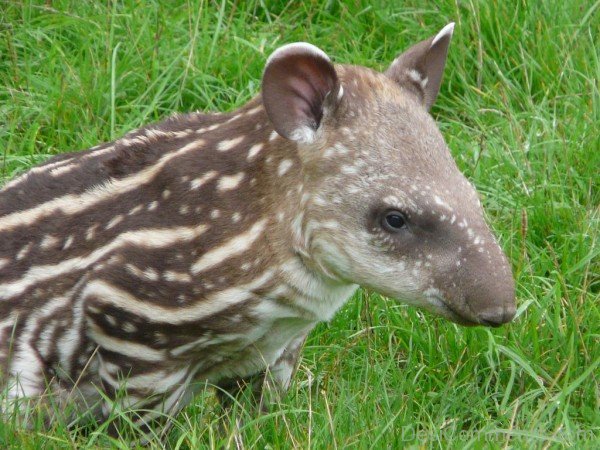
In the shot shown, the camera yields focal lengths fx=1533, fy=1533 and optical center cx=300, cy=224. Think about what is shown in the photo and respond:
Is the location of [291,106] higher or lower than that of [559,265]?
higher

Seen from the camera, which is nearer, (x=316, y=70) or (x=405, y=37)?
(x=316, y=70)

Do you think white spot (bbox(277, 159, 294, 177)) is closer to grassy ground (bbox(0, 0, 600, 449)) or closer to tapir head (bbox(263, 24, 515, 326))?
tapir head (bbox(263, 24, 515, 326))

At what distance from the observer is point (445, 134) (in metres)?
7.06

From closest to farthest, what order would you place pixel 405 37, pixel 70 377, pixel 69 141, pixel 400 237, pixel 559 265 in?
pixel 400 237 < pixel 70 377 < pixel 559 265 < pixel 69 141 < pixel 405 37

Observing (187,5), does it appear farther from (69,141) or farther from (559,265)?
(559,265)

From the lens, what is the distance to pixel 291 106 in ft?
16.1

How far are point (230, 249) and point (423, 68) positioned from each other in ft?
3.06

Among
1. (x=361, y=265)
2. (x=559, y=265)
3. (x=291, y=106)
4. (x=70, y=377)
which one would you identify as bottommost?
(x=559, y=265)

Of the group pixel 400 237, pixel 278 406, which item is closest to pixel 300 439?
pixel 278 406

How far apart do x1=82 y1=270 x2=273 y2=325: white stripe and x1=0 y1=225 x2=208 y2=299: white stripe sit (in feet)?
0.39

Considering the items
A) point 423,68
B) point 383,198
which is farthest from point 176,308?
point 423,68

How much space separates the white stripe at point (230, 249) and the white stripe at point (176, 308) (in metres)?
0.10

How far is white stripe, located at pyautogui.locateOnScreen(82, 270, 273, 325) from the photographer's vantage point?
4.97 m

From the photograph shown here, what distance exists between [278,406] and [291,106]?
1.11 m
